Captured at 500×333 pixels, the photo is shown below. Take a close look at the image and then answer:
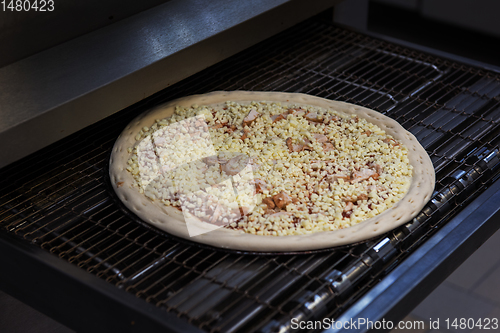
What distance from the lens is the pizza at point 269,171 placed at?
52.3 inches

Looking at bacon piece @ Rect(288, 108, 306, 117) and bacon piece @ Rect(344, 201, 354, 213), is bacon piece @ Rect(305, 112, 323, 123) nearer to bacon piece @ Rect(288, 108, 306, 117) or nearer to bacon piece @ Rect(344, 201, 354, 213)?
bacon piece @ Rect(288, 108, 306, 117)

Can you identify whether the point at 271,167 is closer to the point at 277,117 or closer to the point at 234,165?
the point at 234,165

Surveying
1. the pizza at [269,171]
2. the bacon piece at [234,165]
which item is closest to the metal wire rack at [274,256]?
the pizza at [269,171]

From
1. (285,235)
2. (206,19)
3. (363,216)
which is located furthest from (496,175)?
(206,19)

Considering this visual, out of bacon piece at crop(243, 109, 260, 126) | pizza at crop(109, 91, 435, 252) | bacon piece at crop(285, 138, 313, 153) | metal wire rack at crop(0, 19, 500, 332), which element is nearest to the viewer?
metal wire rack at crop(0, 19, 500, 332)

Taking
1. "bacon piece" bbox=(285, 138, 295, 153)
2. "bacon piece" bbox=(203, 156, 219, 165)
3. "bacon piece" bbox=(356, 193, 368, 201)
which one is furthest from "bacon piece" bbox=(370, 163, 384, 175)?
"bacon piece" bbox=(203, 156, 219, 165)

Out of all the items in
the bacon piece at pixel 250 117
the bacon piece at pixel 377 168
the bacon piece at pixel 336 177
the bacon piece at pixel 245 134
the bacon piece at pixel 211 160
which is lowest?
the bacon piece at pixel 377 168

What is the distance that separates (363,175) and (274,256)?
39 cm

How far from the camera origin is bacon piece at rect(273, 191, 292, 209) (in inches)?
55.0

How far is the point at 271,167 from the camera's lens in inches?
60.4

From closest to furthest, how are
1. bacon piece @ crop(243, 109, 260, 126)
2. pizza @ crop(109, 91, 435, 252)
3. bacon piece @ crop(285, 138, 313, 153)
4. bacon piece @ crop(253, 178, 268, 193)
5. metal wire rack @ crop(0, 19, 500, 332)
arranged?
metal wire rack @ crop(0, 19, 500, 332)
pizza @ crop(109, 91, 435, 252)
bacon piece @ crop(253, 178, 268, 193)
bacon piece @ crop(285, 138, 313, 153)
bacon piece @ crop(243, 109, 260, 126)

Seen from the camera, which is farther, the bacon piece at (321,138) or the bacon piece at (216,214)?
the bacon piece at (321,138)

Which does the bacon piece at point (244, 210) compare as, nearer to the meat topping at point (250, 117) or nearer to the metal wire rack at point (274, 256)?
the metal wire rack at point (274, 256)

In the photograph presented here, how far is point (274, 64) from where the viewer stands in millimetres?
2117
